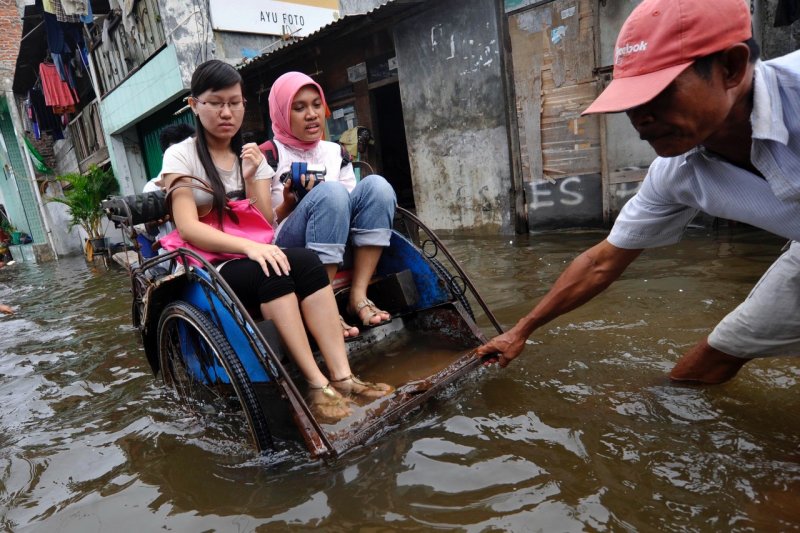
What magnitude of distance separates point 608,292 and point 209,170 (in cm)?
295

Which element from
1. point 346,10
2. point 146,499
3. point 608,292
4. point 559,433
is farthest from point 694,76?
point 346,10

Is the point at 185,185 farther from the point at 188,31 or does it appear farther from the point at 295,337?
the point at 188,31

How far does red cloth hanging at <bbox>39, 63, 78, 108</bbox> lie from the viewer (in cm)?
1291

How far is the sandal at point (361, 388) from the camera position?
6.88 ft

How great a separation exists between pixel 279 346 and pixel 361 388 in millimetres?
394

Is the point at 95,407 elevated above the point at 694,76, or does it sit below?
below

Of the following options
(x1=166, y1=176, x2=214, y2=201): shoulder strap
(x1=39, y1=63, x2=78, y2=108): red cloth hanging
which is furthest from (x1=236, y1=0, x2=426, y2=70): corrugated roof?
(x1=39, y1=63, x2=78, y2=108): red cloth hanging

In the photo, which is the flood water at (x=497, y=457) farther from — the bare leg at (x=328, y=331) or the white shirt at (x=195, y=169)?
the white shirt at (x=195, y=169)

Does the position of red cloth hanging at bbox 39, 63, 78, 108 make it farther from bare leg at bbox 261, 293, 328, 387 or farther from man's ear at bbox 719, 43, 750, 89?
man's ear at bbox 719, 43, 750, 89

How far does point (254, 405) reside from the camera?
6.30 feet

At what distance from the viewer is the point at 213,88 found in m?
2.38

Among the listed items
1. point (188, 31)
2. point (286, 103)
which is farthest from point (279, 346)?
point (188, 31)

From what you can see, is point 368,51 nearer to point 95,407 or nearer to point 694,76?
point 95,407

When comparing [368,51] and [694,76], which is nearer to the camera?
[694,76]
